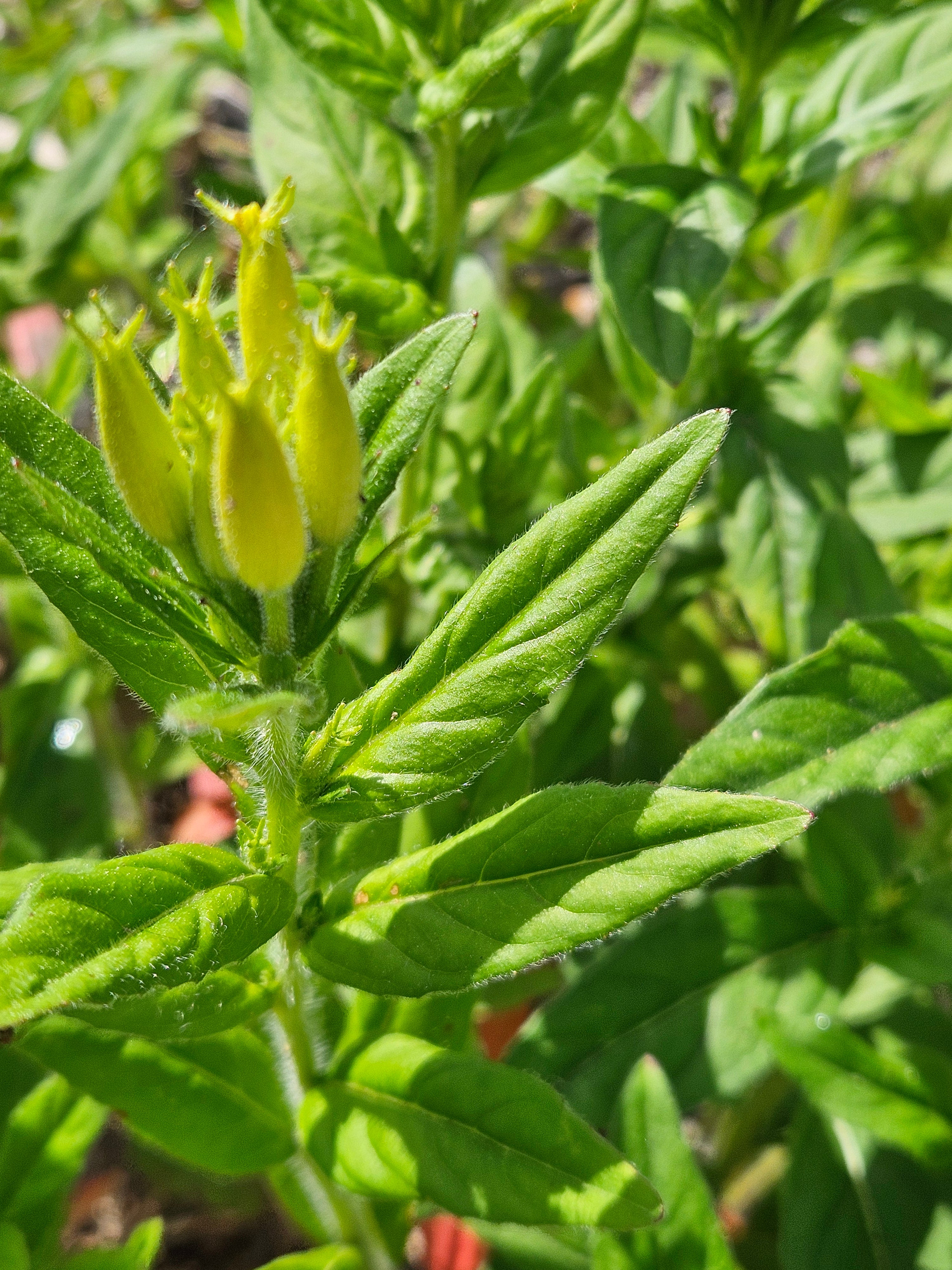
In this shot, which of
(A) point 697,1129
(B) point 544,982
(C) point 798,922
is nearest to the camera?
(C) point 798,922

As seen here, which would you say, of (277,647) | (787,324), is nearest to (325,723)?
(277,647)

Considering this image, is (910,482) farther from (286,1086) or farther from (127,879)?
(127,879)

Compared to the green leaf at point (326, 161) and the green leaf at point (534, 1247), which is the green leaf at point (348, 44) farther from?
the green leaf at point (534, 1247)

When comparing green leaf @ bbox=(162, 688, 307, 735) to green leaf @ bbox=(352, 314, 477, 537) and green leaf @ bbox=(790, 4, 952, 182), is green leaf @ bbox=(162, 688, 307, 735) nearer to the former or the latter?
green leaf @ bbox=(352, 314, 477, 537)

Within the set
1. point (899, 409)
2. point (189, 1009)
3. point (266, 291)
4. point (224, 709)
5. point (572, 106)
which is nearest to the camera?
point (224, 709)

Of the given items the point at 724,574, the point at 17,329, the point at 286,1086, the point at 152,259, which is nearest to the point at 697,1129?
the point at 724,574

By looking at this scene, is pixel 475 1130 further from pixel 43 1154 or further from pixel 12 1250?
pixel 43 1154
